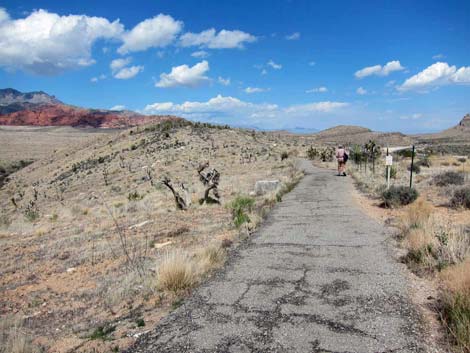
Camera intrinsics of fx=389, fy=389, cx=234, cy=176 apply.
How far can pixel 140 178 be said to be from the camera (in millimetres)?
30469

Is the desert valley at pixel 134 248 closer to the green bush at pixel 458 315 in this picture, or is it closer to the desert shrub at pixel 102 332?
the desert shrub at pixel 102 332

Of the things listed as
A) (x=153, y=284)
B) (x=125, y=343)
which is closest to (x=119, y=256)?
(x=153, y=284)

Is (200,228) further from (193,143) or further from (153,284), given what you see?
(193,143)

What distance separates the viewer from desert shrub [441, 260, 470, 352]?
3.93 meters

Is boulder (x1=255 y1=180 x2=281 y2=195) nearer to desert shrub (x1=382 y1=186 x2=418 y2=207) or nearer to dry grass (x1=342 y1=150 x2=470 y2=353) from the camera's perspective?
desert shrub (x1=382 y1=186 x2=418 y2=207)

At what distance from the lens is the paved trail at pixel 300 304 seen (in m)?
4.26

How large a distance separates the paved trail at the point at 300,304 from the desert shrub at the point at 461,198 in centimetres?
496

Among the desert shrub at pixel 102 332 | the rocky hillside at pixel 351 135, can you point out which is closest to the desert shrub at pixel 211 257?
the desert shrub at pixel 102 332

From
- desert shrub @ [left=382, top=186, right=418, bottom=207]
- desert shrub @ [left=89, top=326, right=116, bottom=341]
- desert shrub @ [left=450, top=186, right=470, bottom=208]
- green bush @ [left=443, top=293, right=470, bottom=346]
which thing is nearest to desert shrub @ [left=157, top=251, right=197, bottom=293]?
desert shrub @ [left=89, top=326, right=116, bottom=341]

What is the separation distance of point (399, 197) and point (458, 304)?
889 cm

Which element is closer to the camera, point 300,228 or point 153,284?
point 153,284

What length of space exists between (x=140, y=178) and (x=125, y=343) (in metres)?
26.6

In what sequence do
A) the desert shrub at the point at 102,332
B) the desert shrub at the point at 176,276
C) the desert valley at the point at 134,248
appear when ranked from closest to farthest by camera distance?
the desert shrub at the point at 102,332 < the desert valley at the point at 134,248 < the desert shrub at the point at 176,276

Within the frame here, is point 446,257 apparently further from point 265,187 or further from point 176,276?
point 265,187
